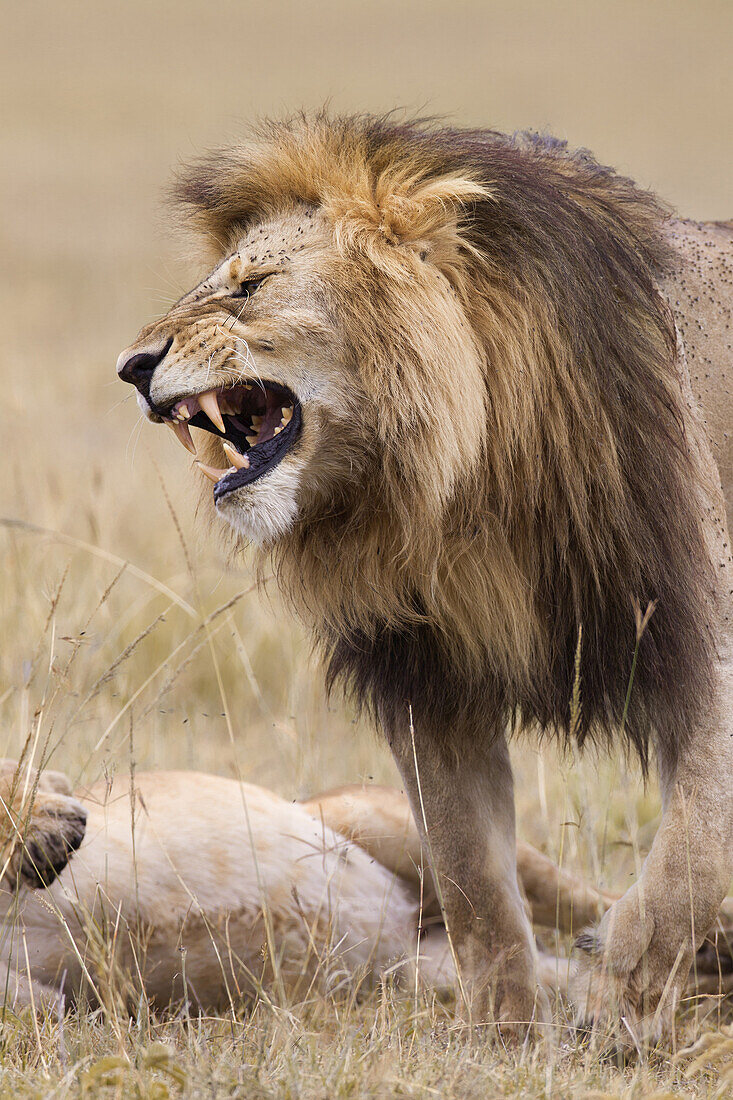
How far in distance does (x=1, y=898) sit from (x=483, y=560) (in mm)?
1572

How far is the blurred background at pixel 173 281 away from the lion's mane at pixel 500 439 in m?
0.36

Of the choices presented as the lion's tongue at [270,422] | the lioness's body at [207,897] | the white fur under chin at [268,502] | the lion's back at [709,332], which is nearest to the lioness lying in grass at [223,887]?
the lioness's body at [207,897]

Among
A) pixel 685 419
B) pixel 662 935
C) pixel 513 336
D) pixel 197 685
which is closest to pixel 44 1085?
pixel 662 935

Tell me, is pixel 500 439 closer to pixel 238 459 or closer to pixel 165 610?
pixel 238 459

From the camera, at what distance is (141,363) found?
2688 mm

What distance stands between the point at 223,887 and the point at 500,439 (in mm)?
1589

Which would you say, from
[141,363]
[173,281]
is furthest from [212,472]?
[173,281]

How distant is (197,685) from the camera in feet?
19.2

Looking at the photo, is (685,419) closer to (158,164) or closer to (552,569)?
(552,569)

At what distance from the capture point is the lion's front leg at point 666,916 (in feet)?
8.71

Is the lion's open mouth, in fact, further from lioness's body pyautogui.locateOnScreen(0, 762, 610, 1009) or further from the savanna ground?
lioness's body pyautogui.locateOnScreen(0, 762, 610, 1009)

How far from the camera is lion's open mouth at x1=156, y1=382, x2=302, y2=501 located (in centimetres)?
268

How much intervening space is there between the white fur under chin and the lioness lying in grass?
893mm

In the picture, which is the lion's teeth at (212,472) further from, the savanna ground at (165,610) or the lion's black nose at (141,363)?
the savanna ground at (165,610)
